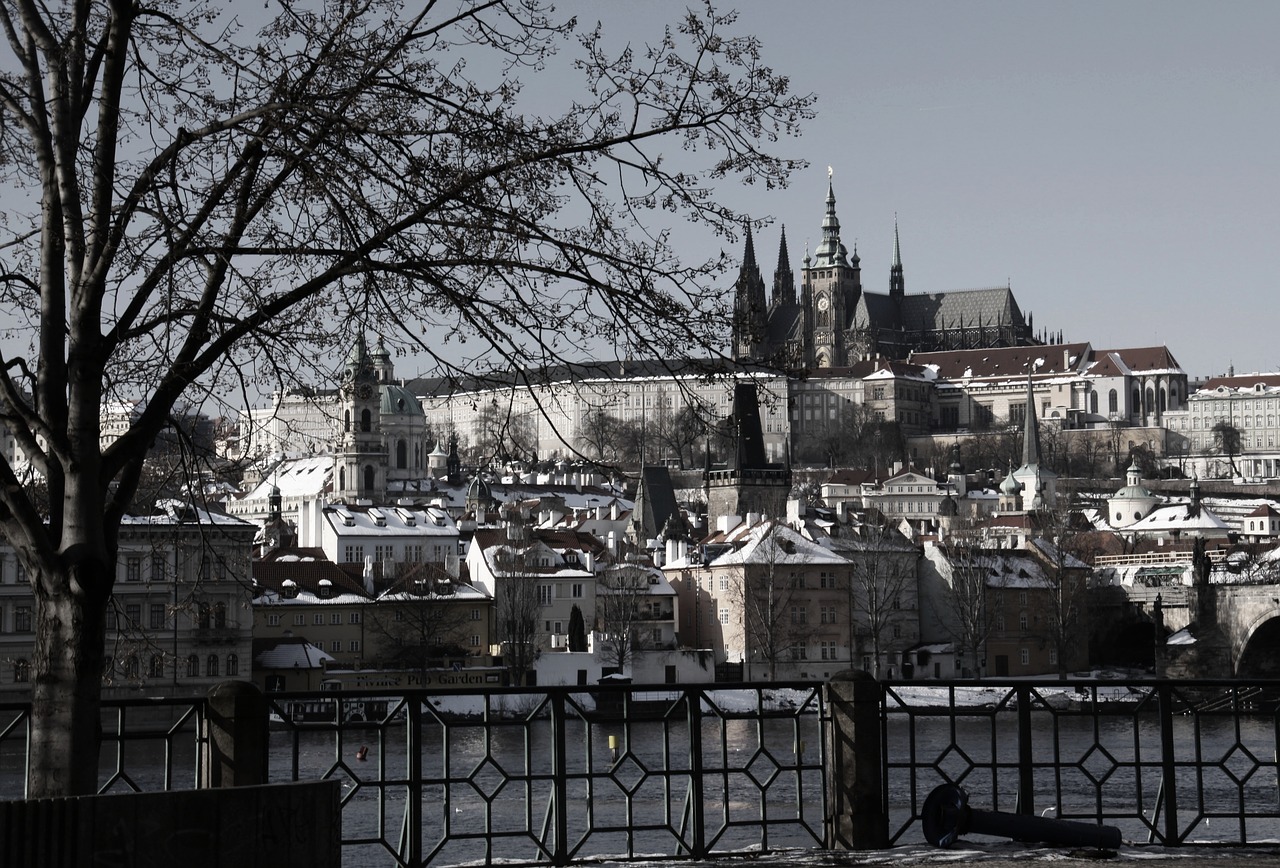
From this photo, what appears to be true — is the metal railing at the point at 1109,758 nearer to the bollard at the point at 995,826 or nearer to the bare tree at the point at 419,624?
the bollard at the point at 995,826

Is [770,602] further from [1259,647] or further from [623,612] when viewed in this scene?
[1259,647]

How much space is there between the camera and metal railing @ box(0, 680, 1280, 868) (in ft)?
31.3

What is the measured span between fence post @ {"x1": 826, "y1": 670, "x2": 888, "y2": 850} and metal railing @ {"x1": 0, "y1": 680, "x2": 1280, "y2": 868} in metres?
0.10

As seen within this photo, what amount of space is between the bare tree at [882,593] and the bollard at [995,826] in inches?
2267

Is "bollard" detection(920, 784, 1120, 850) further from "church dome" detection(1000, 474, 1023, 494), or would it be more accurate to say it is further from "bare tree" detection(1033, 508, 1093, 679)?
"church dome" detection(1000, 474, 1023, 494)

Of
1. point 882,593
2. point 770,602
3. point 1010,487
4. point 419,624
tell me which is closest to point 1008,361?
point 1010,487

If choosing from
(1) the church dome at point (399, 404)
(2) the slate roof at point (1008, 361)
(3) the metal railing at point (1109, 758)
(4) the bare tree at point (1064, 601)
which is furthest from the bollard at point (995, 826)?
(2) the slate roof at point (1008, 361)

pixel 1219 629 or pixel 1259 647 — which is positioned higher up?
pixel 1219 629

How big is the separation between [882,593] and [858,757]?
63.2 metres

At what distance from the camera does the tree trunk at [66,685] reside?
343 inches

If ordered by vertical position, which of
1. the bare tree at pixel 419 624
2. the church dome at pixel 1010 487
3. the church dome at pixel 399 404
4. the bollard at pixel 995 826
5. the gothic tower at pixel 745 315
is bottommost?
the bare tree at pixel 419 624

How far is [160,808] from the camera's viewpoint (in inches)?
287

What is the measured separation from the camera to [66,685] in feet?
28.6

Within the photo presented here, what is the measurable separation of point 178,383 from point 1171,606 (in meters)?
68.0
